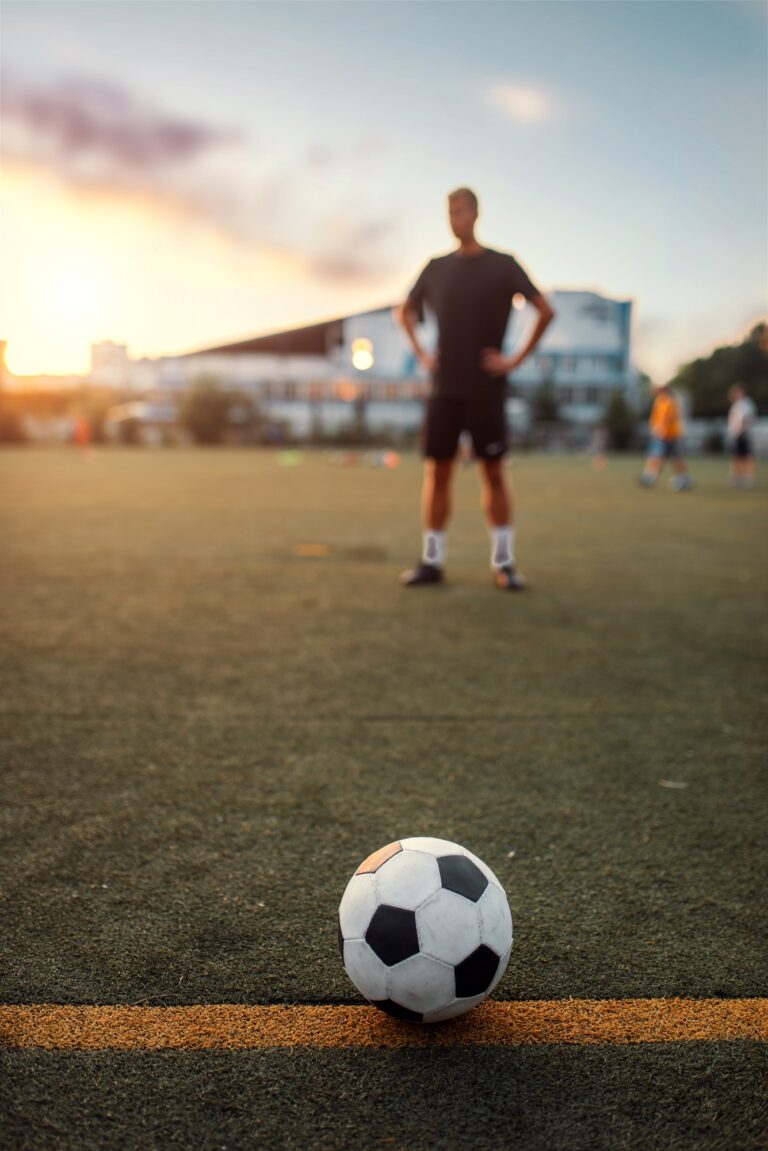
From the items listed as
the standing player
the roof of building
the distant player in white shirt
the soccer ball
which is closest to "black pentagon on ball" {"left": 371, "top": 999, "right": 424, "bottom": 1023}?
the soccer ball

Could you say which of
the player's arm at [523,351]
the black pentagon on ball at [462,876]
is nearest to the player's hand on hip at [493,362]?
the player's arm at [523,351]

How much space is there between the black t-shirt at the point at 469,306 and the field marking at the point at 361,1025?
4.37 metres

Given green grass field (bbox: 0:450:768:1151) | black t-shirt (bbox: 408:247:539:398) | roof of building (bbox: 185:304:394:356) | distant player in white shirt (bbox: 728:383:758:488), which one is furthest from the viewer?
roof of building (bbox: 185:304:394:356)

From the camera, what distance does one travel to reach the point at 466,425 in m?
5.68

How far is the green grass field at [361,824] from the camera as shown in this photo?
1426 mm

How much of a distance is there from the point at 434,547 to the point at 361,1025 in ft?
14.6

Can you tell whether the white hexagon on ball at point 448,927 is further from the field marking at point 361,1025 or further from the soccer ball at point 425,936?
the field marking at point 361,1025

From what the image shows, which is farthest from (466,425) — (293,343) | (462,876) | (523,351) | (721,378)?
(721,378)

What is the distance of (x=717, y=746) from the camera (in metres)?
3.09

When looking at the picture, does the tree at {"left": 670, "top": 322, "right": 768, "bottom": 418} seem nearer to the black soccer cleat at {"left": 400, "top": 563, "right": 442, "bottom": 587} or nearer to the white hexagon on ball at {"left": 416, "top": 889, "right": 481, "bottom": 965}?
the black soccer cleat at {"left": 400, "top": 563, "right": 442, "bottom": 587}

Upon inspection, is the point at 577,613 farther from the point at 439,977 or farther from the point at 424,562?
the point at 439,977

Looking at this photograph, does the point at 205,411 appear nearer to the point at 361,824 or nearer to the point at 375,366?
the point at 375,366

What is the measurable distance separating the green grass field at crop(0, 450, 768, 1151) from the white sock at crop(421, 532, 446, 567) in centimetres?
20

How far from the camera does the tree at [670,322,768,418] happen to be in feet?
199
